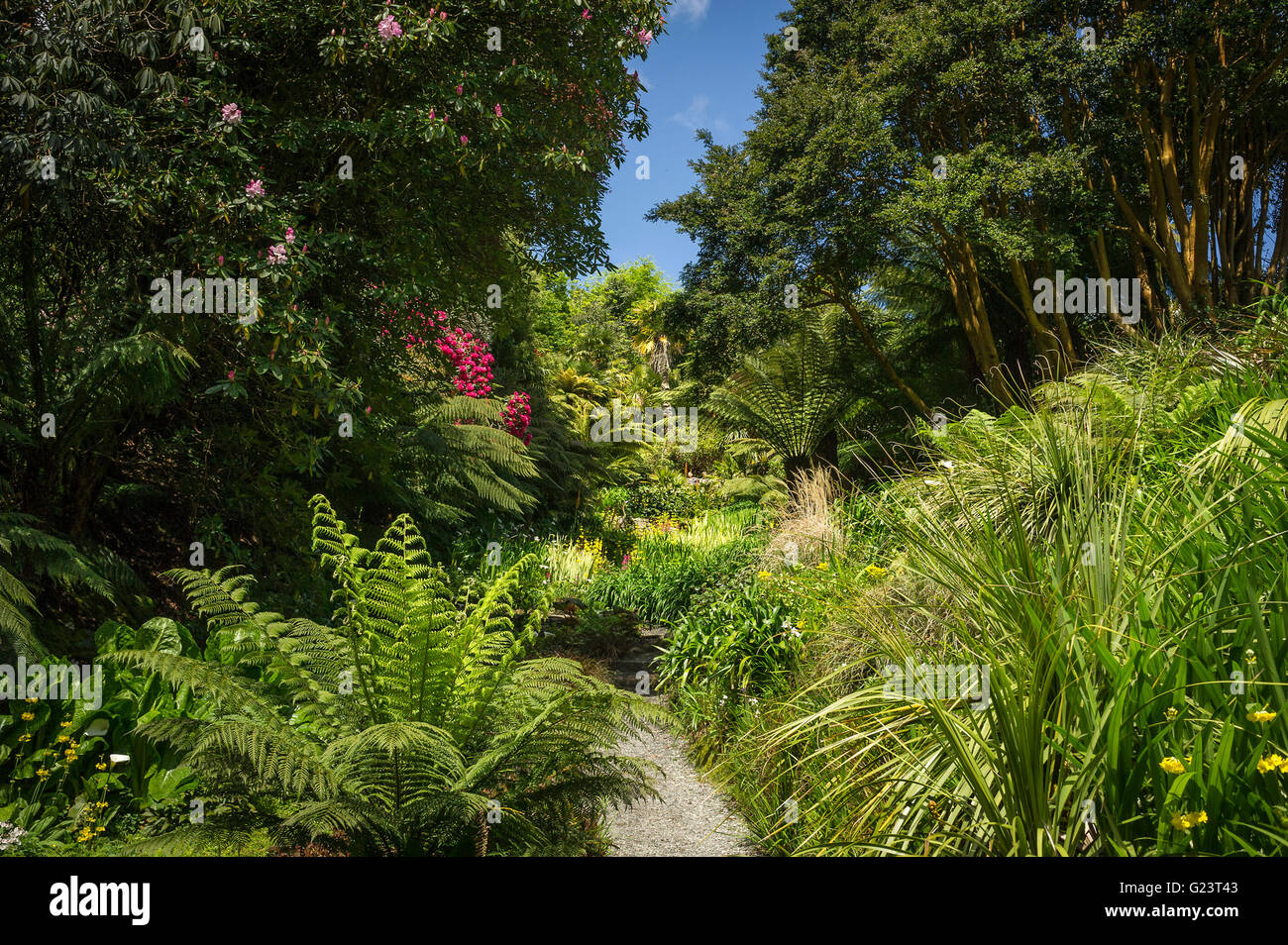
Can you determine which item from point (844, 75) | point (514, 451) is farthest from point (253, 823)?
point (844, 75)

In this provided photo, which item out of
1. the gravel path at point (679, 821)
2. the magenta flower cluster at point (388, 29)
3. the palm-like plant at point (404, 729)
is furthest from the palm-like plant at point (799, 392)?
the palm-like plant at point (404, 729)

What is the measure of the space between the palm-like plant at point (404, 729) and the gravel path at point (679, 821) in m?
0.27

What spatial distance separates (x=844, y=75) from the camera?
891 centimetres

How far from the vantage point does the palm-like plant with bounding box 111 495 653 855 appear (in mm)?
1935

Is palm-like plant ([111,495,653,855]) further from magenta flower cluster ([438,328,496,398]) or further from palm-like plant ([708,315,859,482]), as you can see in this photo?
palm-like plant ([708,315,859,482])

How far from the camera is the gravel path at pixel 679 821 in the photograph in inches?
110

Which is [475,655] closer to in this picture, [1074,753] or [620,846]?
[620,846]

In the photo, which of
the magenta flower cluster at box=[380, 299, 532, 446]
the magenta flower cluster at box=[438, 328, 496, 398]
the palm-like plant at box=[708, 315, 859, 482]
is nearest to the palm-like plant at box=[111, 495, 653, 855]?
the magenta flower cluster at box=[380, 299, 532, 446]

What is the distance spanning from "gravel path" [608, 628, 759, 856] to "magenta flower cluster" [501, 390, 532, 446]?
6.07 m

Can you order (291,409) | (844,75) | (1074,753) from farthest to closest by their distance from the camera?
(844,75)
(291,409)
(1074,753)

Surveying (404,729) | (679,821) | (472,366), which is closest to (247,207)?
(404,729)

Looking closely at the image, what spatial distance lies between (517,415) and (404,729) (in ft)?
25.7

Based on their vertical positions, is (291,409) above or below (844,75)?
below

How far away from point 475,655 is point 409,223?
2785 millimetres
